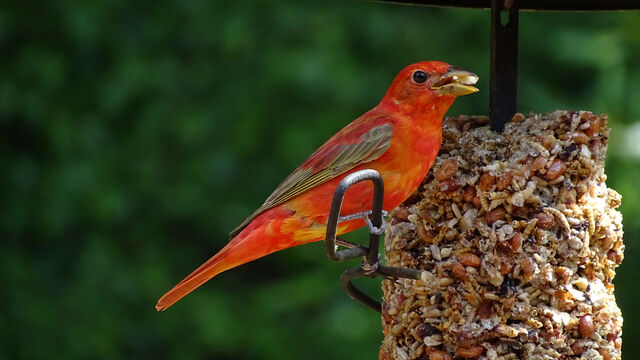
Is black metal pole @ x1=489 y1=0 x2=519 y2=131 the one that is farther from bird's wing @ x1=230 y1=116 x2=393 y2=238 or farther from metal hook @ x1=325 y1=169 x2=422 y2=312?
metal hook @ x1=325 y1=169 x2=422 y2=312

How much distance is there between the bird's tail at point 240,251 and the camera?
256cm

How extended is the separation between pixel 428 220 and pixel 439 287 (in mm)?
192

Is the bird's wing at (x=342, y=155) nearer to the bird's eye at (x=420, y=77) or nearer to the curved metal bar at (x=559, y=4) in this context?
the bird's eye at (x=420, y=77)

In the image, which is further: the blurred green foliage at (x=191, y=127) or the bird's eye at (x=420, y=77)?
Answer: the blurred green foliage at (x=191, y=127)

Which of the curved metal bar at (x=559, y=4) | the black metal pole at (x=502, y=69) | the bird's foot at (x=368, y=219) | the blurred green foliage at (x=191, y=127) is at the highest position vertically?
the curved metal bar at (x=559, y=4)

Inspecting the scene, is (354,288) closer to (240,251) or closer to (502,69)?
(240,251)

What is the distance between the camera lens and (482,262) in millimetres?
2422

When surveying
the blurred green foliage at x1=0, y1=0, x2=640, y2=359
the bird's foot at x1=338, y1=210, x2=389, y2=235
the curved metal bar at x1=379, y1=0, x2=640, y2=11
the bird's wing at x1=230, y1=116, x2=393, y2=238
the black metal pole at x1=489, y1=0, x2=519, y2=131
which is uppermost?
the curved metal bar at x1=379, y1=0, x2=640, y2=11

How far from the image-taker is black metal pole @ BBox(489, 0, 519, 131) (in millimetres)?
2551

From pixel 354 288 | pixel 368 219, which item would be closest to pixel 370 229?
pixel 368 219

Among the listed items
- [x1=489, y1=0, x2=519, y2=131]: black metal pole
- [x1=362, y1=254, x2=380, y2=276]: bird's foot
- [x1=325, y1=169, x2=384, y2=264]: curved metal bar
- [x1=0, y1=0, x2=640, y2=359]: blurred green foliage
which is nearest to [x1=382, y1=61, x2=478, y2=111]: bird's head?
[x1=489, y1=0, x2=519, y2=131]: black metal pole

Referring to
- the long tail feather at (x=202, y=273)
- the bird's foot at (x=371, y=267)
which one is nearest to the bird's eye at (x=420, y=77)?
the bird's foot at (x=371, y=267)

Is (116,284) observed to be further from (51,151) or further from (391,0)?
(391,0)

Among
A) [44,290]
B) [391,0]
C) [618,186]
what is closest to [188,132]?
[44,290]
